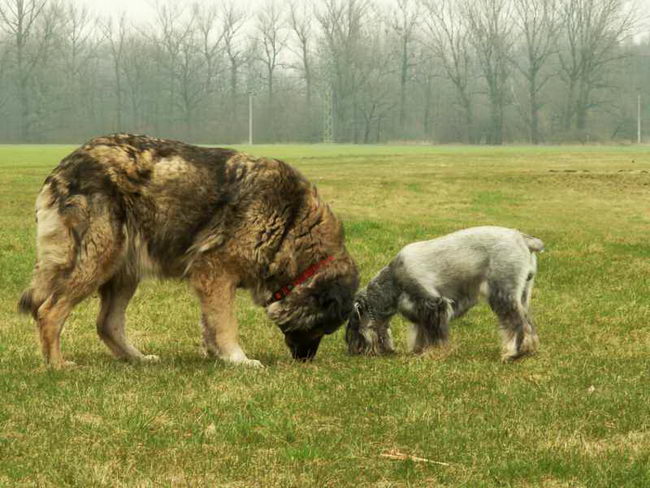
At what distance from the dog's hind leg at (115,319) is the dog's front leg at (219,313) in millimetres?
636

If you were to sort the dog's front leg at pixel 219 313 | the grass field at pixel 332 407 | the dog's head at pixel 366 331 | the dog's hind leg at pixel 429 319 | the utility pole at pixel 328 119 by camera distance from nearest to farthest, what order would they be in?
the grass field at pixel 332 407 < the dog's front leg at pixel 219 313 < the dog's hind leg at pixel 429 319 < the dog's head at pixel 366 331 < the utility pole at pixel 328 119

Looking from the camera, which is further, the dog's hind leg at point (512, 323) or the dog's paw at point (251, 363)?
the dog's hind leg at point (512, 323)

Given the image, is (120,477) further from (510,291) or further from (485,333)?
(485,333)

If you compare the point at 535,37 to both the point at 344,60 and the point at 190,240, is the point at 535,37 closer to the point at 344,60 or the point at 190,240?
the point at 344,60

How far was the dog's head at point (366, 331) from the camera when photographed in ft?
25.6

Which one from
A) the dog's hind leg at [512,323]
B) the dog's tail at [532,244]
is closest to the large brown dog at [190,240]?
the dog's hind leg at [512,323]

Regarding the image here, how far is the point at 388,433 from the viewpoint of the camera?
5102 mm

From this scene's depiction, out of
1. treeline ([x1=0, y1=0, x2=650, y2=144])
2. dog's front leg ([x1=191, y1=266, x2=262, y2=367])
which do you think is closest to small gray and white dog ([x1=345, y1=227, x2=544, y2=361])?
dog's front leg ([x1=191, y1=266, x2=262, y2=367])

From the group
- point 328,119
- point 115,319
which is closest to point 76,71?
point 328,119

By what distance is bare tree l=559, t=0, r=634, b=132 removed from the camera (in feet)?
278

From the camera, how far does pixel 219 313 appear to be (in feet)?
23.0

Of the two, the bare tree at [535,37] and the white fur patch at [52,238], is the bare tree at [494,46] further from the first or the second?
the white fur patch at [52,238]

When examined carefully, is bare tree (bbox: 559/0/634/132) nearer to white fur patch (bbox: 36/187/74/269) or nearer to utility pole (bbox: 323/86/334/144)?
utility pole (bbox: 323/86/334/144)

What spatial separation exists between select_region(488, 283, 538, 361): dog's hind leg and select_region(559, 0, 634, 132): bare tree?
8069 centimetres
